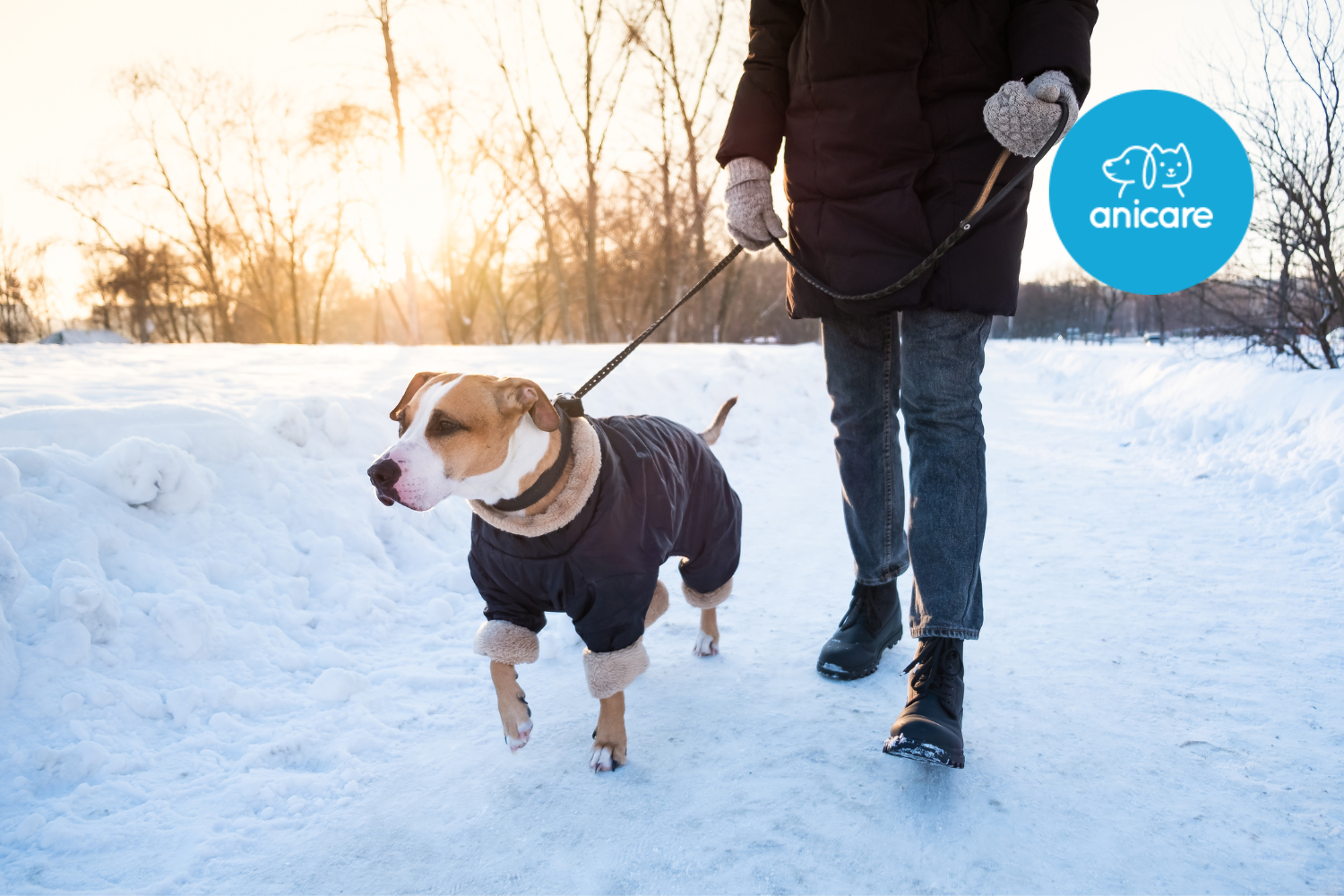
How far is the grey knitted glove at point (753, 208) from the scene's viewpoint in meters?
2.19

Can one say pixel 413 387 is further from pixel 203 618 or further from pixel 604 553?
pixel 203 618

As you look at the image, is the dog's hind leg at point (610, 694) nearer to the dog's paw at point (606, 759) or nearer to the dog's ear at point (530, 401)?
the dog's paw at point (606, 759)

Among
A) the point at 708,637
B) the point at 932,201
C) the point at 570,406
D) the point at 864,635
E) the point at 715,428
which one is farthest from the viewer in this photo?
the point at 715,428

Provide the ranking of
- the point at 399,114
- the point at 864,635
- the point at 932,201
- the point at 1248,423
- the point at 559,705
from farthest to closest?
1. the point at 399,114
2. the point at 1248,423
3. the point at 864,635
4. the point at 559,705
5. the point at 932,201

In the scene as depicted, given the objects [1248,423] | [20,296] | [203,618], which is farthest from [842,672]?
[20,296]

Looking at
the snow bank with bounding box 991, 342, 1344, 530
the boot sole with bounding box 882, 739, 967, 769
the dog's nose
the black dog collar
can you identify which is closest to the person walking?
the boot sole with bounding box 882, 739, 967, 769

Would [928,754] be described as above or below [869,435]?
below

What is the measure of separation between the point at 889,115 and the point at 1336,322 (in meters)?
7.60

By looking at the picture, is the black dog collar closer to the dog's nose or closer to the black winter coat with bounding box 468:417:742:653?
the black winter coat with bounding box 468:417:742:653

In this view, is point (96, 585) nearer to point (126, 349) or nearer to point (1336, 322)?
point (126, 349)

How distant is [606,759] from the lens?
6.24 feet

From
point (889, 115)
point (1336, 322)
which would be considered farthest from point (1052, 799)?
point (1336, 322)

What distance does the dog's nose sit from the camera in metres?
1.77

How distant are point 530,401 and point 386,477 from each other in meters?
0.44
